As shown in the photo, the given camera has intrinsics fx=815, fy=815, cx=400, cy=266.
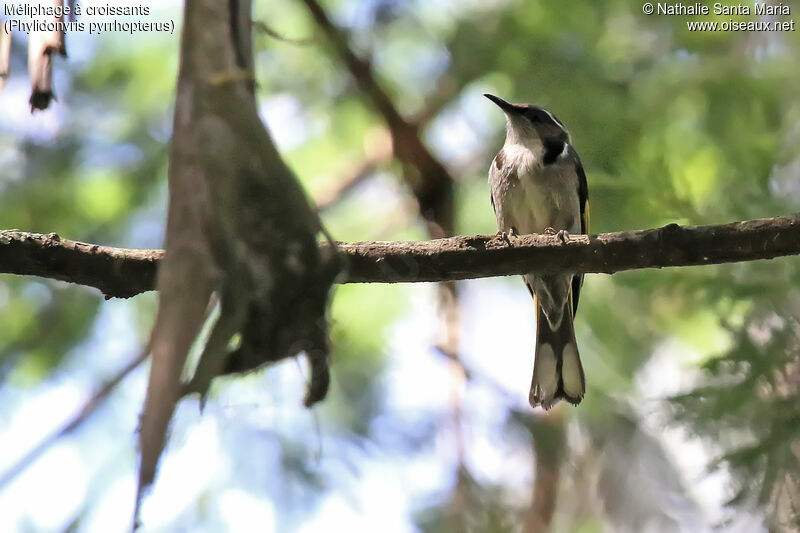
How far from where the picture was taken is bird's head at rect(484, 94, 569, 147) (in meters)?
4.99

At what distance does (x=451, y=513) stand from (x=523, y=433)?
2.68 feet

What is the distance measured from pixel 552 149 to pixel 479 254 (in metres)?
2.07

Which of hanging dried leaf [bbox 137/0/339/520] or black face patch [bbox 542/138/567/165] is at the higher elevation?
black face patch [bbox 542/138/567/165]

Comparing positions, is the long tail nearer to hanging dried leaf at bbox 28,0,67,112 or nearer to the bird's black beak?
the bird's black beak

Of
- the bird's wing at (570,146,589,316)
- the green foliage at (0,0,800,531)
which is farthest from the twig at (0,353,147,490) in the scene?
the bird's wing at (570,146,589,316)

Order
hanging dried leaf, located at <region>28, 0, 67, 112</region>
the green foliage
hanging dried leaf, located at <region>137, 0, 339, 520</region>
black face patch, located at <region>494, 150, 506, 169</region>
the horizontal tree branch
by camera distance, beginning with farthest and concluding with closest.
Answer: black face patch, located at <region>494, 150, 506, 169</region>, the green foliage, the horizontal tree branch, hanging dried leaf, located at <region>28, 0, 67, 112</region>, hanging dried leaf, located at <region>137, 0, 339, 520</region>

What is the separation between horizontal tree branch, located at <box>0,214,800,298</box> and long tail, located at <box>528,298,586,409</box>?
146cm

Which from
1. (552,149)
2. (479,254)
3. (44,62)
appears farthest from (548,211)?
(44,62)

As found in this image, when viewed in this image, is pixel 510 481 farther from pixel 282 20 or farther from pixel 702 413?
pixel 282 20

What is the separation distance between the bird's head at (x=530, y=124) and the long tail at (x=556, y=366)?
3.32 ft

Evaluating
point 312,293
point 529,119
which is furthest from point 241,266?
point 529,119

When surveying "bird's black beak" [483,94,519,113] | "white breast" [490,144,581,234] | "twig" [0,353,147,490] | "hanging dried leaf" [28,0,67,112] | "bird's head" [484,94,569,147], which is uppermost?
"bird's black beak" [483,94,519,113]

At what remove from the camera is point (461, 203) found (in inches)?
241

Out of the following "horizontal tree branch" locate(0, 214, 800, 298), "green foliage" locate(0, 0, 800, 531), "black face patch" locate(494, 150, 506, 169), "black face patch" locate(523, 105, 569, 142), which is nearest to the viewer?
"horizontal tree branch" locate(0, 214, 800, 298)
